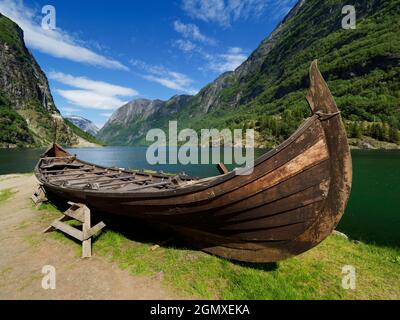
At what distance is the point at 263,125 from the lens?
409ft

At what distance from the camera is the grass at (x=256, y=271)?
20.6 ft

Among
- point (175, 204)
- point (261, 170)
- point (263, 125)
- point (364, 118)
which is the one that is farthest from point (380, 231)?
point (364, 118)

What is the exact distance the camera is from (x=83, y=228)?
8516mm

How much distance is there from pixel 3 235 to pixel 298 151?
11.8 meters

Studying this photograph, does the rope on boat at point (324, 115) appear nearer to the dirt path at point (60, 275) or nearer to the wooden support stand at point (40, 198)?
the dirt path at point (60, 275)

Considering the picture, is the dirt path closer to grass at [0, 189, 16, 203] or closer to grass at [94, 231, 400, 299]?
grass at [94, 231, 400, 299]

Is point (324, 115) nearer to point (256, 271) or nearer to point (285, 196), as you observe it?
point (285, 196)

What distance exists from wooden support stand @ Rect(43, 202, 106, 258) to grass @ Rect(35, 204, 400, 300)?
0.44 meters

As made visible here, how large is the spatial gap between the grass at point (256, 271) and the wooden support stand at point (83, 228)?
1.43 feet

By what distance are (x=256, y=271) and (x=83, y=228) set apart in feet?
19.3

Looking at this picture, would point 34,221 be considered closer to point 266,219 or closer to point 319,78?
point 266,219

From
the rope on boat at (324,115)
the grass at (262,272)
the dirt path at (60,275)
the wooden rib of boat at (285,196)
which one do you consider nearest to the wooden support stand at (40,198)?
the dirt path at (60,275)

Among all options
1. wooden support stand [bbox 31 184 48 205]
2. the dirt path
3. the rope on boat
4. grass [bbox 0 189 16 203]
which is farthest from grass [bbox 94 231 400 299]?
grass [bbox 0 189 16 203]

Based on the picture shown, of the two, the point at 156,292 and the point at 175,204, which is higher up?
the point at 175,204
